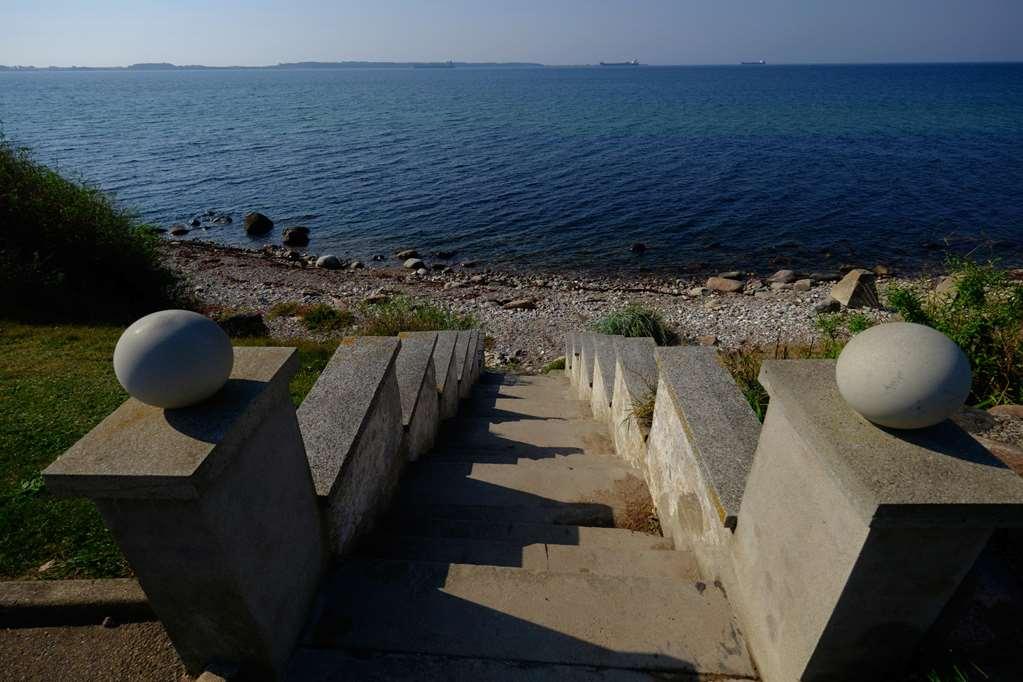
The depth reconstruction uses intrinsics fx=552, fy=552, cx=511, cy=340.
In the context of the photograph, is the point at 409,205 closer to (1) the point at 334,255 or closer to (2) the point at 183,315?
(1) the point at 334,255

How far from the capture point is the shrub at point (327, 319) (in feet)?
54.5

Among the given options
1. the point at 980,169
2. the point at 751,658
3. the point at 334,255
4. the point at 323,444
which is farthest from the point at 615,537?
the point at 980,169

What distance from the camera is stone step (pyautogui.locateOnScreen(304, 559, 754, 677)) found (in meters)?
2.97

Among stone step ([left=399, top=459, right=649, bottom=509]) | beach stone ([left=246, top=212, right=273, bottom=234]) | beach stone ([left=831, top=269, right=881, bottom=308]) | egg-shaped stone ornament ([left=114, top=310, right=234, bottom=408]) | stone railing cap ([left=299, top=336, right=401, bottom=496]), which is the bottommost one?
beach stone ([left=246, top=212, right=273, bottom=234])

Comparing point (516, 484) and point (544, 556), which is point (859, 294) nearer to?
point (516, 484)

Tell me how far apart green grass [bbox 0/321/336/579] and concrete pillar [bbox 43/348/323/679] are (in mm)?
1534

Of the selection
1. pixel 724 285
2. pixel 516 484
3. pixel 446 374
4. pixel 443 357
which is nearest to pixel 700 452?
pixel 516 484

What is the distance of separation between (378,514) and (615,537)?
6.34ft

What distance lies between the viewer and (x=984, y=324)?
5.70 metres

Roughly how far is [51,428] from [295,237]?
84.0 feet

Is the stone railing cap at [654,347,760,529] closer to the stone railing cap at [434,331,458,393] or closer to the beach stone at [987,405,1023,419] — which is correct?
the beach stone at [987,405,1023,419]

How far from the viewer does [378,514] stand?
4.52 metres

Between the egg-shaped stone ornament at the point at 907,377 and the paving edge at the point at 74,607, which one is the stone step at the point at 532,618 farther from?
the egg-shaped stone ornament at the point at 907,377

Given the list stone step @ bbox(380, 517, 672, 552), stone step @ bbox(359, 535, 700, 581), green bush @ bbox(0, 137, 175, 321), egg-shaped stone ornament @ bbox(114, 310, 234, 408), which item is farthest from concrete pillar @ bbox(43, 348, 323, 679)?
green bush @ bbox(0, 137, 175, 321)
